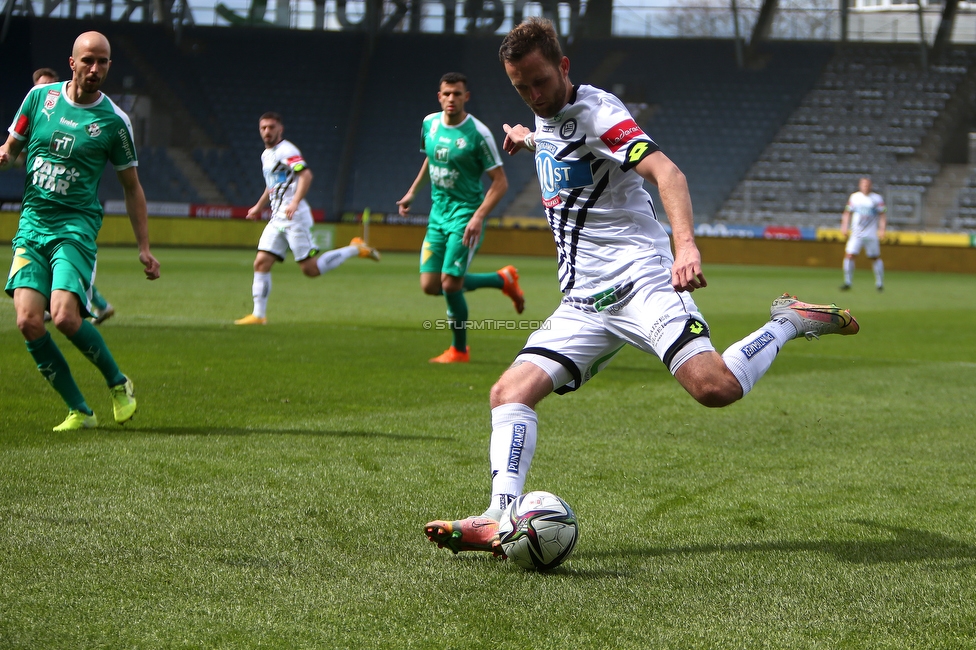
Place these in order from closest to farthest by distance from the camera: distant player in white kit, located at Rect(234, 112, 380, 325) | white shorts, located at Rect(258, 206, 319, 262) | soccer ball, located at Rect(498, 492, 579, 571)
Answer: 1. soccer ball, located at Rect(498, 492, 579, 571)
2. distant player in white kit, located at Rect(234, 112, 380, 325)
3. white shorts, located at Rect(258, 206, 319, 262)

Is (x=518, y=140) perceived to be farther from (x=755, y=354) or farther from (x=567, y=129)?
(x=755, y=354)

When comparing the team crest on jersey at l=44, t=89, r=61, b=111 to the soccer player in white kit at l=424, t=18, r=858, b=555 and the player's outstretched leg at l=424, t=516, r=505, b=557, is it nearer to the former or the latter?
the soccer player in white kit at l=424, t=18, r=858, b=555

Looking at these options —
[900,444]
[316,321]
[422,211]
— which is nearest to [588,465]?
[900,444]

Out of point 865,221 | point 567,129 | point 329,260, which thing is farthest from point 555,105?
point 865,221

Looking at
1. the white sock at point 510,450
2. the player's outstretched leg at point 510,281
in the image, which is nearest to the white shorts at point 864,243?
the player's outstretched leg at point 510,281

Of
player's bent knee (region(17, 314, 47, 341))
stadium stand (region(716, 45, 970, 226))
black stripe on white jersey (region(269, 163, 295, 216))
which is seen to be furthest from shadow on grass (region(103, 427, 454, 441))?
stadium stand (region(716, 45, 970, 226))

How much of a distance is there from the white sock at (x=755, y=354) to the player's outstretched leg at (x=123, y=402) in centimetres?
338

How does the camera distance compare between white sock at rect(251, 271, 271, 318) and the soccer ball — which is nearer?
the soccer ball

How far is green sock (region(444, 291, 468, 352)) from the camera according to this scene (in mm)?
9562

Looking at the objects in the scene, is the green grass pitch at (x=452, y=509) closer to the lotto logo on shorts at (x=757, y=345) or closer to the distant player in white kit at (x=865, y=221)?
the lotto logo on shorts at (x=757, y=345)

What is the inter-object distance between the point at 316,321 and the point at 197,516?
892cm

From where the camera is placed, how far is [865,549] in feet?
12.7

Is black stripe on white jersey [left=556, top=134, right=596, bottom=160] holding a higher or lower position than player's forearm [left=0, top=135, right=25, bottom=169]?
higher

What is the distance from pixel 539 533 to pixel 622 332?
96 cm
